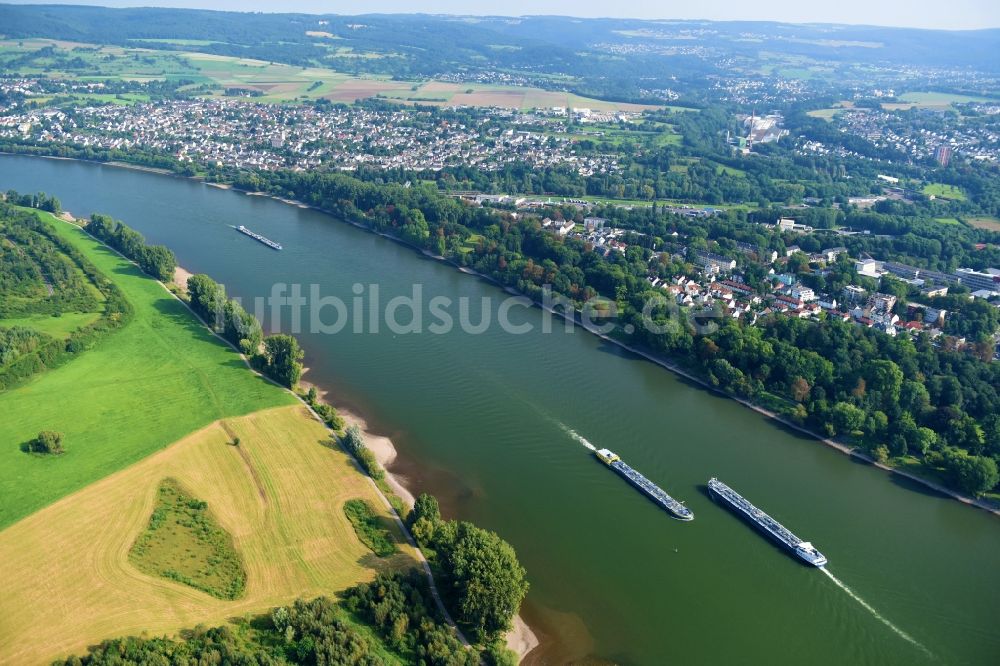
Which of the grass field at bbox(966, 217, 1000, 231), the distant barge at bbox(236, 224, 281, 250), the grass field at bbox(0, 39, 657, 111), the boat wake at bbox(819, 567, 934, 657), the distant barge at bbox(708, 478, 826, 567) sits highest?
the grass field at bbox(0, 39, 657, 111)

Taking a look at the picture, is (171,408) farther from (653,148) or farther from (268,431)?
(653,148)

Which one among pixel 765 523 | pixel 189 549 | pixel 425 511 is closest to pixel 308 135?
pixel 189 549

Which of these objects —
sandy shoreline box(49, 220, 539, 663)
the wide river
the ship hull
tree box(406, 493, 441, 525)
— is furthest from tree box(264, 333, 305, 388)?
the ship hull

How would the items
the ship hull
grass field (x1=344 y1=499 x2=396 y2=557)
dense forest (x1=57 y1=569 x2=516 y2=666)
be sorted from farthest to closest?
the ship hull < grass field (x1=344 y1=499 x2=396 y2=557) < dense forest (x1=57 y1=569 x2=516 y2=666)

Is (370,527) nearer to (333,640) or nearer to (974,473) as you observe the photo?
(333,640)

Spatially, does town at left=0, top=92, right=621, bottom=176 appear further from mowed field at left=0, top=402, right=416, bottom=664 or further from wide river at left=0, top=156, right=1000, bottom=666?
mowed field at left=0, top=402, right=416, bottom=664

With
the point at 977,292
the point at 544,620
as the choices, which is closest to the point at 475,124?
the point at 977,292
